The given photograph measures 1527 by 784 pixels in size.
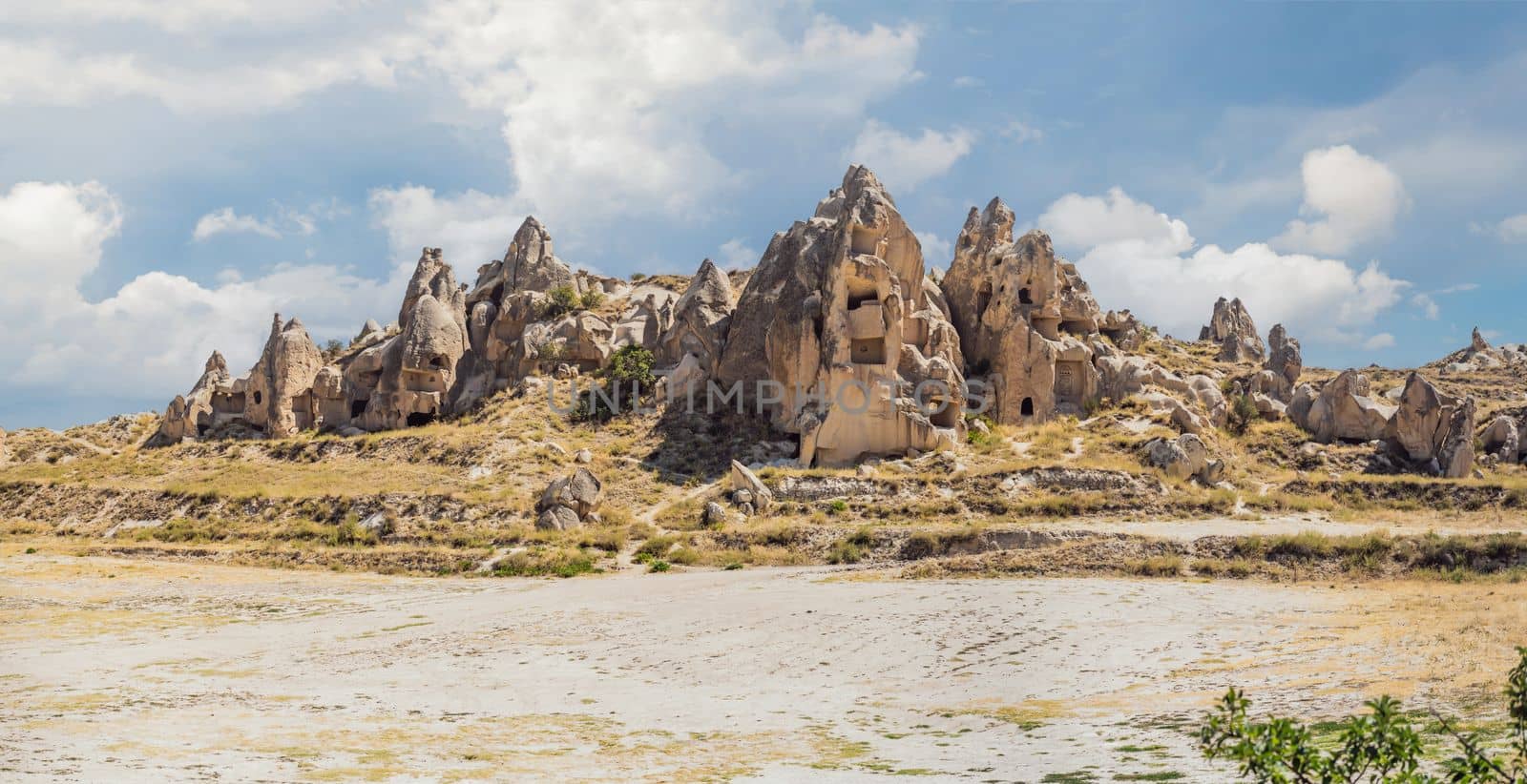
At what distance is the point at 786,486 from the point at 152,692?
20.8m

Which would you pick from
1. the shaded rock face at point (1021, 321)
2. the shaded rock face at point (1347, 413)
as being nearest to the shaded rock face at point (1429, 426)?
the shaded rock face at point (1347, 413)

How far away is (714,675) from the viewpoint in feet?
42.7

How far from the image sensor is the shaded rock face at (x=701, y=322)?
44438 millimetres

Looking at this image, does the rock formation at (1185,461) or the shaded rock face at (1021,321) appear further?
the shaded rock face at (1021,321)

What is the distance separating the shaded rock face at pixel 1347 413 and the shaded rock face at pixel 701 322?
2590 centimetres

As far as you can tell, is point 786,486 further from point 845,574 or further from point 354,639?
point 354,639

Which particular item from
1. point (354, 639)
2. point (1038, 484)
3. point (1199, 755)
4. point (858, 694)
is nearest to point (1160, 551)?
point (1038, 484)

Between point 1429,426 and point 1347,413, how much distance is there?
3.07m

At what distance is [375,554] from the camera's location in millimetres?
26922

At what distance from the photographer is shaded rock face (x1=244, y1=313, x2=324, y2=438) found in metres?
47.0

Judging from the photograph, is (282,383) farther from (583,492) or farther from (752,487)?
(752,487)

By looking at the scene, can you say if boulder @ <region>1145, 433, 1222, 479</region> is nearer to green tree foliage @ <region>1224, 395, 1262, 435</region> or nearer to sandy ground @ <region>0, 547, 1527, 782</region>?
green tree foliage @ <region>1224, 395, 1262, 435</region>

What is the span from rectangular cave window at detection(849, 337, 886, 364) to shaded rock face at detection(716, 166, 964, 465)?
0.05 m

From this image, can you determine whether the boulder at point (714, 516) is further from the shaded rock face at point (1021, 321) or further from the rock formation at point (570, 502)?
the shaded rock face at point (1021, 321)
